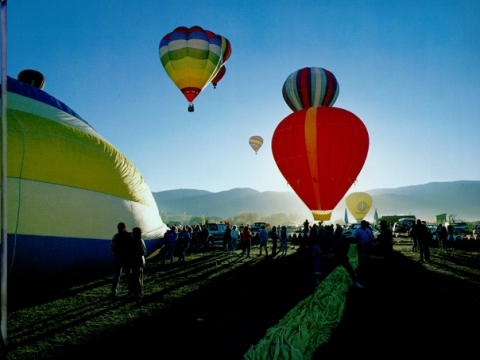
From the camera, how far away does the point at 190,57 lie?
21.1m

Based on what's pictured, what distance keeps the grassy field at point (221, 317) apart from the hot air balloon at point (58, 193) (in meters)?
0.85

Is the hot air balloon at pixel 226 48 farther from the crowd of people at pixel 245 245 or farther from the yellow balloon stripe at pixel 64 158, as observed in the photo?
the yellow balloon stripe at pixel 64 158

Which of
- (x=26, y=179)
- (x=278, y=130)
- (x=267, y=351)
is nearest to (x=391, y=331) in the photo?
(x=267, y=351)

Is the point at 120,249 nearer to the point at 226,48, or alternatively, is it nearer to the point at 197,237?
the point at 197,237

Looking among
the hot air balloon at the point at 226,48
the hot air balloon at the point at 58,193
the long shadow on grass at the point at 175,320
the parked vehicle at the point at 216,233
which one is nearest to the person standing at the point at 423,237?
the long shadow on grass at the point at 175,320

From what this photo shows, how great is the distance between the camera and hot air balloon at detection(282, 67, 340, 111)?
88.2 ft

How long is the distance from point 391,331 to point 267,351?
8.16ft

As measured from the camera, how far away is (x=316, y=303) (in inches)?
233

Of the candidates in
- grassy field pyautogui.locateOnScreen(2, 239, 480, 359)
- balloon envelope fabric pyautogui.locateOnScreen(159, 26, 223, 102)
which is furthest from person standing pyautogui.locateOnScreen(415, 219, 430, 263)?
balloon envelope fabric pyautogui.locateOnScreen(159, 26, 223, 102)

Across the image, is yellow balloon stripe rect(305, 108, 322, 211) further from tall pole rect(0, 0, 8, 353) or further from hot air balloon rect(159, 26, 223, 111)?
tall pole rect(0, 0, 8, 353)

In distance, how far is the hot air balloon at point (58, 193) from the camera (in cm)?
773

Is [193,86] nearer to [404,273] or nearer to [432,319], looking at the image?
[404,273]

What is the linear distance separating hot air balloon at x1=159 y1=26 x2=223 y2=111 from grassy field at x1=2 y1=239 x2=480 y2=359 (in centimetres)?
1461

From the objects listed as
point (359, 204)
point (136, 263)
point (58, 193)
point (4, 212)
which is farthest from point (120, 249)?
point (359, 204)
